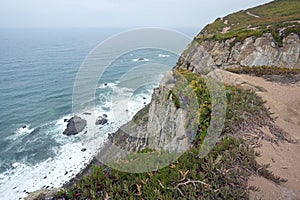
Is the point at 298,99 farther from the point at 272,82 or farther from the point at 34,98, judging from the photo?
the point at 34,98

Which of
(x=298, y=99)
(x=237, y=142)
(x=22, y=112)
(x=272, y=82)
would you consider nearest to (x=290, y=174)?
(x=237, y=142)

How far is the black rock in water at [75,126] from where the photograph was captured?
29.0 m

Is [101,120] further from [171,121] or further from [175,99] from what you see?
[175,99]

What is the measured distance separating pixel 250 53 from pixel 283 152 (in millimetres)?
21520

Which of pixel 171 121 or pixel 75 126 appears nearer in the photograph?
pixel 171 121

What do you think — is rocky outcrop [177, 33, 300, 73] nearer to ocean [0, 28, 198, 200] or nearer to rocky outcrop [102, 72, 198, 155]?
rocky outcrop [102, 72, 198, 155]

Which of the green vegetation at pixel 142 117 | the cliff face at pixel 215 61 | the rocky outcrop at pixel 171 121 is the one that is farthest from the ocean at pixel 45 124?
the rocky outcrop at pixel 171 121

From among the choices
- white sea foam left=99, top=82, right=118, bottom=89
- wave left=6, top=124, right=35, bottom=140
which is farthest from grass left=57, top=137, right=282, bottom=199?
white sea foam left=99, top=82, right=118, bottom=89

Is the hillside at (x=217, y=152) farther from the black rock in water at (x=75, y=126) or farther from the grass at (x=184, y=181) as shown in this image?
the black rock in water at (x=75, y=126)

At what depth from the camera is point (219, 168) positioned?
4199 millimetres

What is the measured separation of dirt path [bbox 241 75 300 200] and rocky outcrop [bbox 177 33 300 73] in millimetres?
10077

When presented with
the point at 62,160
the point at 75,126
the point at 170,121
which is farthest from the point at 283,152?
the point at 75,126

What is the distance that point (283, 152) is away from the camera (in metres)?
5.53

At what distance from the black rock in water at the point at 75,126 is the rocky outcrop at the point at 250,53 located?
64.4 feet
